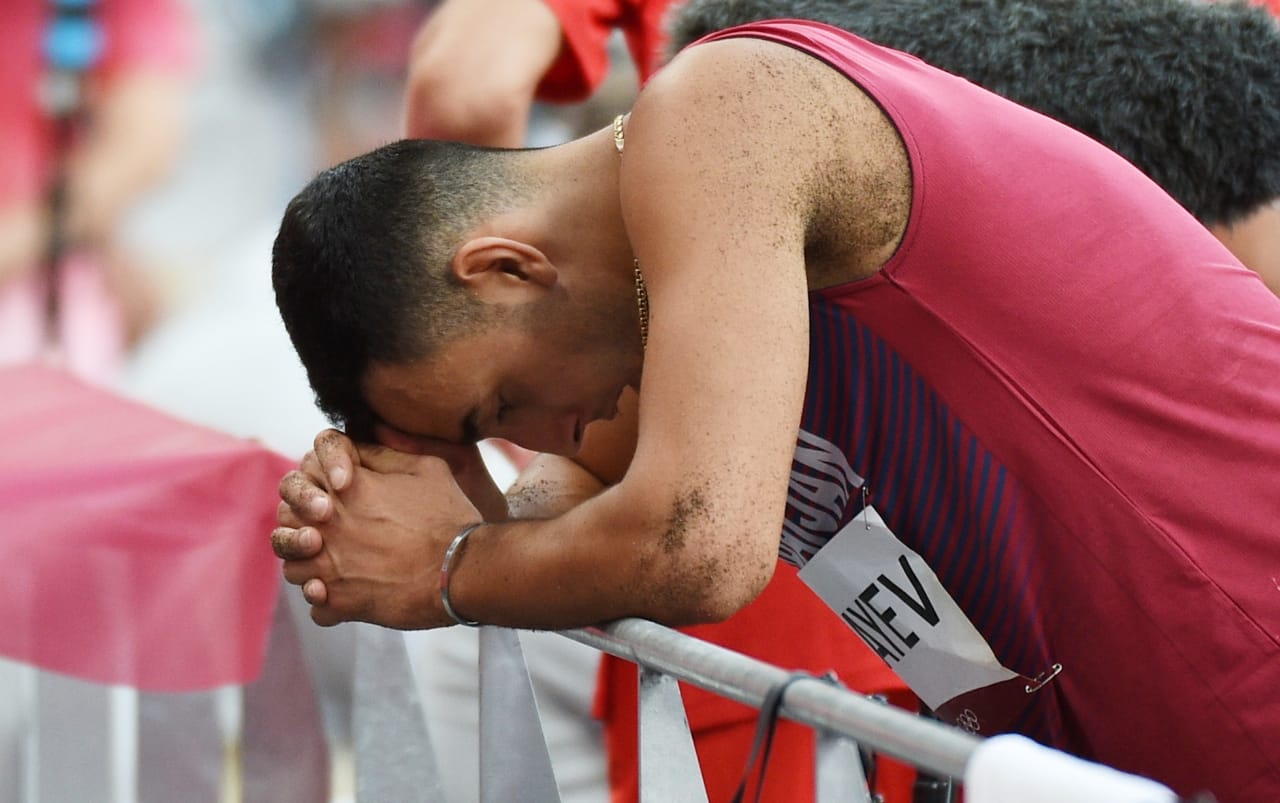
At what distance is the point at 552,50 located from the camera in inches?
89.7

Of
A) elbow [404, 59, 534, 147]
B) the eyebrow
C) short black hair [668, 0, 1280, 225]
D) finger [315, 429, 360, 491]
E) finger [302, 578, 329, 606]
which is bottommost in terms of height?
finger [302, 578, 329, 606]

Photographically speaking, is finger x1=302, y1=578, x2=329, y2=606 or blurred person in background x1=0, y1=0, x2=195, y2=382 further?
blurred person in background x1=0, y1=0, x2=195, y2=382

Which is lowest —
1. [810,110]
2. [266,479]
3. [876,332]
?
[266,479]

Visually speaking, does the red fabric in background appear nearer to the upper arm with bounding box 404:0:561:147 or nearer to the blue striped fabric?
the upper arm with bounding box 404:0:561:147

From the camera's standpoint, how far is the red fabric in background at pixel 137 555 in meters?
1.80

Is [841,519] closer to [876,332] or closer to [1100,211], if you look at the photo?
[876,332]

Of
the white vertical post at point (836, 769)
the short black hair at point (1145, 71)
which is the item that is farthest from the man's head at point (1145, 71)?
the white vertical post at point (836, 769)

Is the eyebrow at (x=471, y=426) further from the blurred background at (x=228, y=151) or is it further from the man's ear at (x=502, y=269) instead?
the blurred background at (x=228, y=151)

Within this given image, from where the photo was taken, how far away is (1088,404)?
124cm

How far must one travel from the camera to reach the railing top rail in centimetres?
85

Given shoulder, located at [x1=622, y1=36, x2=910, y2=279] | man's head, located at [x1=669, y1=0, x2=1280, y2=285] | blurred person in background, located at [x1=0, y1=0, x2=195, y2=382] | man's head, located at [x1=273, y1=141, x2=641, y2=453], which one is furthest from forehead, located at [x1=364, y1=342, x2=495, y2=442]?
blurred person in background, located at [x1=0, y1=0, x2=195, y2=382]

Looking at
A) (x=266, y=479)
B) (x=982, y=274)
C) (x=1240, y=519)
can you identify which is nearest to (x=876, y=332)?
(x=982, y=274)

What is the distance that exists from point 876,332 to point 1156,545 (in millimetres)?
279

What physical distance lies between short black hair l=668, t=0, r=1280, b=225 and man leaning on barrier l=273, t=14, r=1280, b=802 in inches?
14.2
